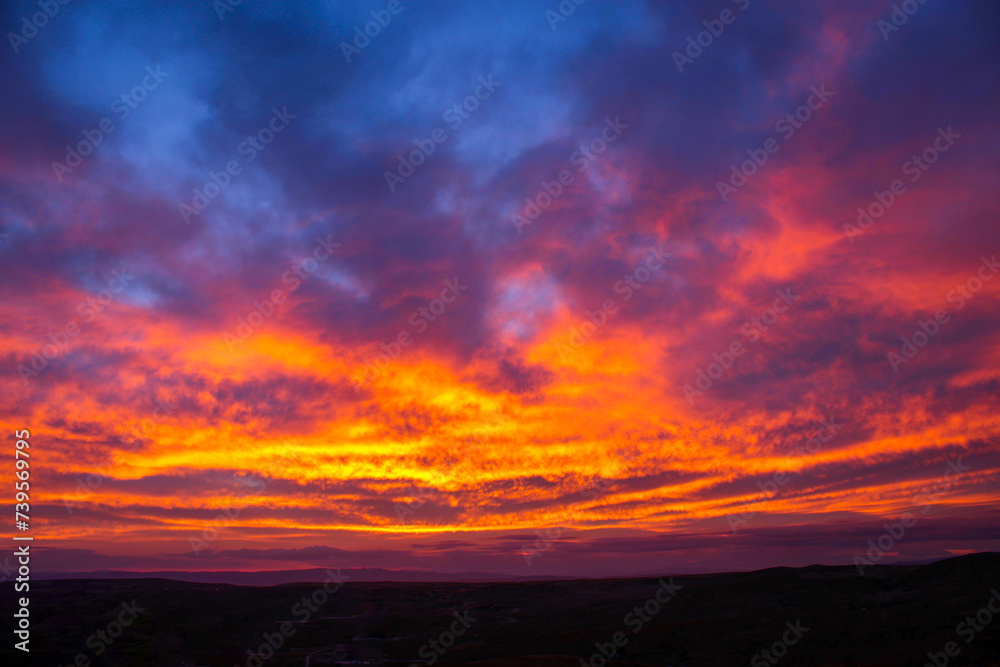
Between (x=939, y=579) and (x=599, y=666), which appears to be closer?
(x=599, y=666)

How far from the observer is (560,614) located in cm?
15362

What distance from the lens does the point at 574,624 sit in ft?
463

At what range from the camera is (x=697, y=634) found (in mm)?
107000

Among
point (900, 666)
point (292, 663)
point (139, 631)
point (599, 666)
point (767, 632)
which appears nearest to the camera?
point (900, 666)

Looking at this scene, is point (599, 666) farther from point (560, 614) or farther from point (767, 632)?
point (560, 614)

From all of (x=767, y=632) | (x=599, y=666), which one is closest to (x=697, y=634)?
(x=767, y=632)

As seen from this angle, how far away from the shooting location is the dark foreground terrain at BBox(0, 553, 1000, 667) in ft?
309

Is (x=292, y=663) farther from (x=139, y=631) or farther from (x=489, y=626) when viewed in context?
(x=139, y=631)

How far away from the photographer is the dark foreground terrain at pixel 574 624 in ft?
309

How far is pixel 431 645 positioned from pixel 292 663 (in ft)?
96.0

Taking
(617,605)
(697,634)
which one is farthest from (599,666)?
(617,605)

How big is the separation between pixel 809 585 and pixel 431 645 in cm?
9281

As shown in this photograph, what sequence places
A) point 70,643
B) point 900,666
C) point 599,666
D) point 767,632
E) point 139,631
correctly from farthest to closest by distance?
point 139,631 → point 70,643 → point 767,632 → point 599,666 → point 900,666

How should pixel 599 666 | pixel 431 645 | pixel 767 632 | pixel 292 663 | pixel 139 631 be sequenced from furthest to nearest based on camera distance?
pixel 139 631 < pixel 431 645 < pixel 292 663 < pixel 767 632 < pixel 599 666
